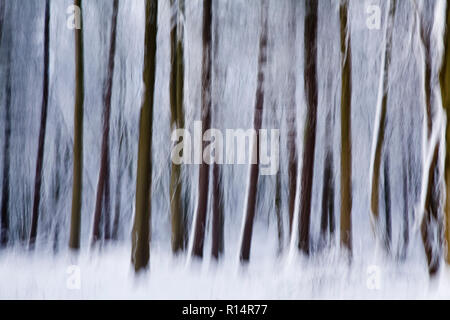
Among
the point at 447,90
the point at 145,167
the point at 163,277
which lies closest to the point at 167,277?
the point at 163,277

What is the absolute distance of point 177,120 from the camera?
1.22 m

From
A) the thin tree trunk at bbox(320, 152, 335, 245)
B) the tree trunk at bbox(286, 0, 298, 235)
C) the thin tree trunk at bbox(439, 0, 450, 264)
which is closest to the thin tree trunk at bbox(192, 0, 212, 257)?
the tree trunk at bbox(286, 0, 298, 235)

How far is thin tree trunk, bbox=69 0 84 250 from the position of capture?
3.99 ft

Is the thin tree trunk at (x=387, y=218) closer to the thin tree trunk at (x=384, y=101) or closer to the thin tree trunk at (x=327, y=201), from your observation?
the thin tree trunk at (x=384, y=101)

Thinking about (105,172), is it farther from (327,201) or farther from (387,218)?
(387,218)

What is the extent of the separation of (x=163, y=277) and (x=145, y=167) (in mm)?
349

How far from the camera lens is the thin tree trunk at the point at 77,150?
1.21m

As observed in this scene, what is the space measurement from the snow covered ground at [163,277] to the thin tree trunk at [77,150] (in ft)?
0.27

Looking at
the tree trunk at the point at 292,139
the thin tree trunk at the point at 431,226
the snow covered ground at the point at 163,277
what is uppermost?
the tree trunk at the point at 292,139

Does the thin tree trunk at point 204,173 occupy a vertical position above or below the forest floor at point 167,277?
above

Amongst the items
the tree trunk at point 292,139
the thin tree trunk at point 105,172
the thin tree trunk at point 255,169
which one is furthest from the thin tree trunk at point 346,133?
the thin tree trunk at point 105,172

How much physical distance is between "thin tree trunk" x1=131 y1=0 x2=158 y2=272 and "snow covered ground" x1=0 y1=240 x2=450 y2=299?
3 centimetres
